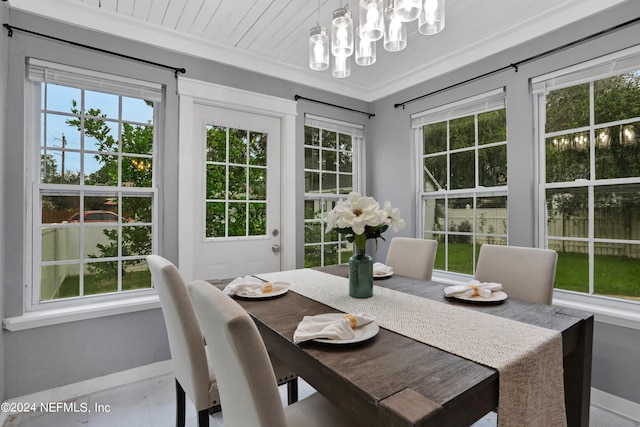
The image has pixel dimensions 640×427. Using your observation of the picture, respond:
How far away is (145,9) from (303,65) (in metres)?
1.34

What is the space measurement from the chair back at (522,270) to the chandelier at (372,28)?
1.30m

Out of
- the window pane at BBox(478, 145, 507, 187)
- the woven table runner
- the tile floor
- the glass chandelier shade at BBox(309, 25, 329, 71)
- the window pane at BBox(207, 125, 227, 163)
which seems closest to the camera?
the woven table runner

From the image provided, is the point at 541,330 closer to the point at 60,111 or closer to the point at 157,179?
the point at 157,179

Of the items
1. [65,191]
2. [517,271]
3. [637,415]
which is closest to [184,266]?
[65,191]

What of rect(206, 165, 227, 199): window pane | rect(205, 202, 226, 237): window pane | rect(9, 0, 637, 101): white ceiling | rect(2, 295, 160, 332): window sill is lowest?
rect(2, 295, 160, 332): window sill

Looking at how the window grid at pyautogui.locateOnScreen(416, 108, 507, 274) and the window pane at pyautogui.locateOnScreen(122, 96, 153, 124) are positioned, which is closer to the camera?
the window pane at pyautogui.locateOnScreen(122, 96, 153, 124)

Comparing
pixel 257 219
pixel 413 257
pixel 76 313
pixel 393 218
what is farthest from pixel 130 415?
pixel 413 257

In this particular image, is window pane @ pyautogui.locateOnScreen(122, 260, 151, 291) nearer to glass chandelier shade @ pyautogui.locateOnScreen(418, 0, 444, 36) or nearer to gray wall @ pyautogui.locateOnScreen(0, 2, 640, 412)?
gray wall @ pyautogui.locateOnScreen(0, 2, 640, 412)

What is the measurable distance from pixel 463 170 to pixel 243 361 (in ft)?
9.33

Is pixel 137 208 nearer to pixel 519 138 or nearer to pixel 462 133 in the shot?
pixel 462 133

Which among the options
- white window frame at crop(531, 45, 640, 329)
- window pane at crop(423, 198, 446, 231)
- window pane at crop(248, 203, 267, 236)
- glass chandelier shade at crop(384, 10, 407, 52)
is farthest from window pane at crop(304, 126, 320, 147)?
white window frame at crop(531, 45, 640, 329)

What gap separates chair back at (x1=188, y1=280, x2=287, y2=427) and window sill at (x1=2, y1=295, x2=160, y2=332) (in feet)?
5.88

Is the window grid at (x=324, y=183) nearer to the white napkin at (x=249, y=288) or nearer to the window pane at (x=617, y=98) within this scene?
the white napkin at (x=249, y=288)

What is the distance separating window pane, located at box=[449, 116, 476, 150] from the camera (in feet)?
9.78
